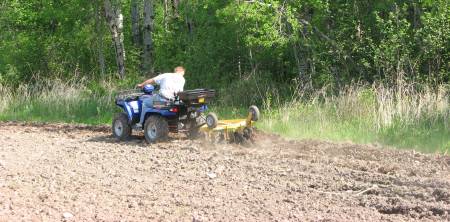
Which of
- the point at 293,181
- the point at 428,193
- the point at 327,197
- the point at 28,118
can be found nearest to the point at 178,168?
the point at 293,181

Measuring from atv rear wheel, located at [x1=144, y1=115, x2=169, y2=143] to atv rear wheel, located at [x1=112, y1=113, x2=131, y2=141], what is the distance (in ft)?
2.34

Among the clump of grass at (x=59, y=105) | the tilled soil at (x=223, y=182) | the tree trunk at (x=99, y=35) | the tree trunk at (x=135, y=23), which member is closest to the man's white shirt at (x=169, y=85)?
the tilled soil at (x=223, y=182)

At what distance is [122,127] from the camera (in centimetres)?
1323

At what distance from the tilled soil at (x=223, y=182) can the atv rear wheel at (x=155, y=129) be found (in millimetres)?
202

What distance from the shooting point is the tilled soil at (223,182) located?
23.4 ft

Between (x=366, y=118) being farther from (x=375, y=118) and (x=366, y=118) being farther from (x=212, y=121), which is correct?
(x=212, y=121)

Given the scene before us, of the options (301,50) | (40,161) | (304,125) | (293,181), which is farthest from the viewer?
(301,50)

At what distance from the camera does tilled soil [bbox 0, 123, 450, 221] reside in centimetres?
713

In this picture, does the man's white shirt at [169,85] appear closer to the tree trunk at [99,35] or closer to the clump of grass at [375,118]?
the clump of grass at [375,118]

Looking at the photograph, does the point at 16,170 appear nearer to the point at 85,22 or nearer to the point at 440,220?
the point at 440,220

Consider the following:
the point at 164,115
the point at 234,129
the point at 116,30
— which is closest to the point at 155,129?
the point at 164,115

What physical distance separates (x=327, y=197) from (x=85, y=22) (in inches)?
722

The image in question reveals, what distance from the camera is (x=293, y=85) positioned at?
58.3 feet

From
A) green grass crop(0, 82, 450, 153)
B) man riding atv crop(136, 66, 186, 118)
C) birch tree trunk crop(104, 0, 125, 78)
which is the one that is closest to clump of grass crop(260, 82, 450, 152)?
green grass crop(0, 82, 450, 153)
